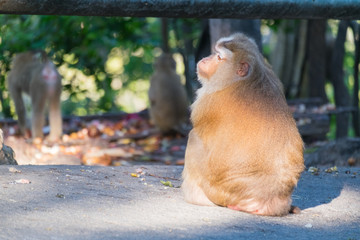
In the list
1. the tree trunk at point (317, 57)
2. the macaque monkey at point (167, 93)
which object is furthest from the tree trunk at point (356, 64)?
the macaque monkey at point (167, 93)

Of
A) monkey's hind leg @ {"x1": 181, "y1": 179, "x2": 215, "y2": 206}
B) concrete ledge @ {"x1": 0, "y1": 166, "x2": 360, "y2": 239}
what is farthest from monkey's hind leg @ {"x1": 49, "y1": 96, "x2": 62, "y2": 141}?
monkey's hind leg @ {"x1": 181, "y1": 179, "x2": 215, "y2": 206}

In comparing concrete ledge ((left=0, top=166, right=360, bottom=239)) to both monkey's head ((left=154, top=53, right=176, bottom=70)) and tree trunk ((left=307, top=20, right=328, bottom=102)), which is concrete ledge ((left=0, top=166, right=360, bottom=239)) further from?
tree trunk ((left=307, top=20, right=328, bottom=102))

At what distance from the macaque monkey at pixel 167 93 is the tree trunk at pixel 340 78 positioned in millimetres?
2818

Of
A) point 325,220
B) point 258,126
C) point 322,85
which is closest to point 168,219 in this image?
point 258,126

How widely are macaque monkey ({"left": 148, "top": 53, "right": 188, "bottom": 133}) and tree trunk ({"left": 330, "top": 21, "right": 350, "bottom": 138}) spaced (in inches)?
111

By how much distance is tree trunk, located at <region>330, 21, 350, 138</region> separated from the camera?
33.6 feet

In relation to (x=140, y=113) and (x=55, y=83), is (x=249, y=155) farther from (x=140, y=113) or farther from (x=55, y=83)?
(x=140, y=113)

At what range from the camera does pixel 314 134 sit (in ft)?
32.7

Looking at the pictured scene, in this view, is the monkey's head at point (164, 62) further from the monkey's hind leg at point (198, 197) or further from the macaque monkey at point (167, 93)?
the monkey's hind leg at point (198, 197)

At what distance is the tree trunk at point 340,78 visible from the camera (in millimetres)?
10250

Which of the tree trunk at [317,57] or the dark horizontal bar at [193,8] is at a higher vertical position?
the dark horizontal bar at [193,8]

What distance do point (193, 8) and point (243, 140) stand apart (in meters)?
1.17

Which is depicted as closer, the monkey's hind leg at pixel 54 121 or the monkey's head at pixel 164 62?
the monkey's hind leg at pixel 54 121

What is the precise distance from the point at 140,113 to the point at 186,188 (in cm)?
846
